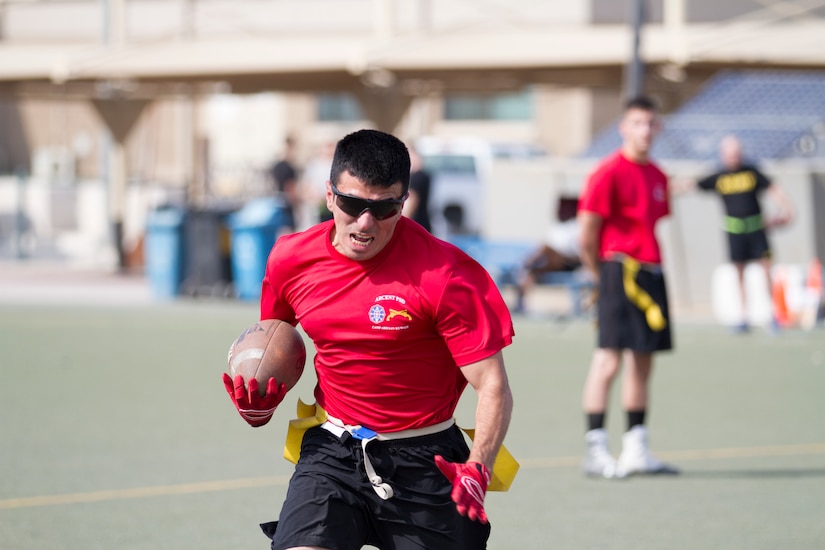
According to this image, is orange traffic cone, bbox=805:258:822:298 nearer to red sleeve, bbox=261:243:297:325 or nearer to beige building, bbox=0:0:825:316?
beige building, bbox=0:0:825:316

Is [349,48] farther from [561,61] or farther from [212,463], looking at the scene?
[212,463]

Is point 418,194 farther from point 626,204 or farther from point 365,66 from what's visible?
point 365,66

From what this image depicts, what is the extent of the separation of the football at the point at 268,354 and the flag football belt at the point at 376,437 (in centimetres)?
15

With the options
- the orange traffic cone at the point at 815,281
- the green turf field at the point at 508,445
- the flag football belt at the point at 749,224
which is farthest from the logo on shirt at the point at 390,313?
the orange traffic cone at the point at 815,281

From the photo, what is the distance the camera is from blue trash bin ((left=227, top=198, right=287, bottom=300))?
19.8m

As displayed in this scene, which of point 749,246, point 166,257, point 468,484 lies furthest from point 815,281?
point 468,484

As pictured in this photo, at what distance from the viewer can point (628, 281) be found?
8.54m

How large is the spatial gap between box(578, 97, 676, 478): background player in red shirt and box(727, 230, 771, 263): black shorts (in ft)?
27.0

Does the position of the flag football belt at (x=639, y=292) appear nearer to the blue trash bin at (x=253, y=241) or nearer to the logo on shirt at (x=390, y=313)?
the logo on shirt at (x=390, y=313)

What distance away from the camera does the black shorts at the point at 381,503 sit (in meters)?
4.46

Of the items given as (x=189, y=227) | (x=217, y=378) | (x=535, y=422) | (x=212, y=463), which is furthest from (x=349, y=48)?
(x=212, y=463)

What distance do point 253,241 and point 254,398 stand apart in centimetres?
1524

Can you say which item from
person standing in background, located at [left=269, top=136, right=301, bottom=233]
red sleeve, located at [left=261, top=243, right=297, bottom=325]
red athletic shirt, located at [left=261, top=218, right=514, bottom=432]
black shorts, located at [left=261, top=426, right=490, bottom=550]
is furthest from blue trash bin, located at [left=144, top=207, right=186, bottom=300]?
black shorts, located at [left=261, top=426, right=490, bottom=550]

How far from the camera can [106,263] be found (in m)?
27.9
